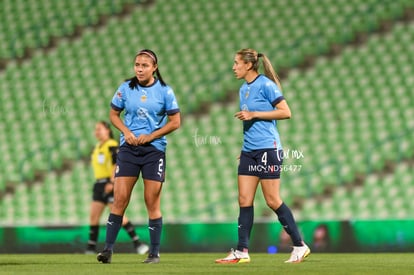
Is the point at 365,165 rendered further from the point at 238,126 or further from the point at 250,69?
the point at 250,69

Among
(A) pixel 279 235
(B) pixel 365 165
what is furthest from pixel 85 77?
(A) pixel 279 235

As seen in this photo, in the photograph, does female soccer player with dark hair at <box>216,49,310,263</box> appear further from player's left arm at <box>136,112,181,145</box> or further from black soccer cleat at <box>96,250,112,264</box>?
black soccer cleat at <box>96,250,112,264</box>

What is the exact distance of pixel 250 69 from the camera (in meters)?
8.79

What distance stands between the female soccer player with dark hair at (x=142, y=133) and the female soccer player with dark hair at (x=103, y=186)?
3.52 meters

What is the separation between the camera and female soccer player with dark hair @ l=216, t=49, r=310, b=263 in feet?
28.4

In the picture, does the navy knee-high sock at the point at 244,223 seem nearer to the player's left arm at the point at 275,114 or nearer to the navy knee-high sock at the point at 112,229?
the player's left arm at the point at 275,114

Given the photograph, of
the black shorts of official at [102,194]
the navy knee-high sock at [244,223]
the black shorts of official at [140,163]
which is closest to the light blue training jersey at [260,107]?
the navy knee-high sock at [244,223]

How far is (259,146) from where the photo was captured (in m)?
8.68

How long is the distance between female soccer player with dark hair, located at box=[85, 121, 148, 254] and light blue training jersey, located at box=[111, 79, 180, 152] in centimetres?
350

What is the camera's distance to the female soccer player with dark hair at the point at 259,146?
8.65 meters

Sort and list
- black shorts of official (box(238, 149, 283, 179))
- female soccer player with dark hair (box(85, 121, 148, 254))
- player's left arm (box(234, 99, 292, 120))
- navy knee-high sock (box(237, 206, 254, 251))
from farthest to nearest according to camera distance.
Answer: female soccer player with dark hair (box(85, 121, 148, 254)), navy knee-high sock (box(237, 206, 254, 251)), black shorts of official (box(238, 149, 283, 179)), player's left arm (box(234, 99, 292, 120))

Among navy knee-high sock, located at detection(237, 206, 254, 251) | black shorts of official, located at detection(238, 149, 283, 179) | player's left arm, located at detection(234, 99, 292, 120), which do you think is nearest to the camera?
player's left arm, located at detection(234, 99, 292, 120)

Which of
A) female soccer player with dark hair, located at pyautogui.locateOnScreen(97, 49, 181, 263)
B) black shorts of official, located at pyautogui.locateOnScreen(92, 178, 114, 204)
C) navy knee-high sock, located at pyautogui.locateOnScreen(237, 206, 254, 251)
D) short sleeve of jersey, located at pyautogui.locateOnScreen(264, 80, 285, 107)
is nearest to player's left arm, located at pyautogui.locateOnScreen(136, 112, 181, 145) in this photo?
female soccer player with dark hair, located at pyautogui.locateOnScreen(97, 49, 181, 263)

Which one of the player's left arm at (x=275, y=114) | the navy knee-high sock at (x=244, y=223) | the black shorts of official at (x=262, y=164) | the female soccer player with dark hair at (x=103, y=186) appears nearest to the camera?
the player's left arm at (x=275, y=114)
